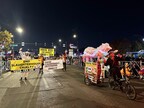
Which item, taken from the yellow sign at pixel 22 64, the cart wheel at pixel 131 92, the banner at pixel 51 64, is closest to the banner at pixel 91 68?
the cart wheel at pixel 131 92

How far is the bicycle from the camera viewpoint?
336 inches

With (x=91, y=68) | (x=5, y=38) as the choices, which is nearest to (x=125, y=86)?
(x=91, y=68)

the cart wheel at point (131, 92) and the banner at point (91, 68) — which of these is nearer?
the cart wheel at point (131, 92)

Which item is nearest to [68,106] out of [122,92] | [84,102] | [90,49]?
[84,102]

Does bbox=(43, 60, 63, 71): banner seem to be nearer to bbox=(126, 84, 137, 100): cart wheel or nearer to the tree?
bbox=(126, 84, 137, 100): cart wheel

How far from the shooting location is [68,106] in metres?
7.51

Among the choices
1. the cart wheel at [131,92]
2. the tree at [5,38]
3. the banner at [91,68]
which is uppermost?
the tree at [5,38]

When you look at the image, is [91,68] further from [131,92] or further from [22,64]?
[22,64]

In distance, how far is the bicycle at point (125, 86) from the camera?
8536 mm

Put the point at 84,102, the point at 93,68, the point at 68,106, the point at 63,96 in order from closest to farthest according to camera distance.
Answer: the point at 68,106 → the point at 84,102 → the point at 63,96 → the point at 93,68

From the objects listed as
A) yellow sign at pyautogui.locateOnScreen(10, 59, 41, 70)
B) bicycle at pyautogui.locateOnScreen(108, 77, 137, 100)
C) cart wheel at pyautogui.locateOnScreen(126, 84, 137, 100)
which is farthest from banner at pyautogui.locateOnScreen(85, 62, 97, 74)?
yellow sign at pyautogui.locateOnScreen(10, 59, 41, 70)

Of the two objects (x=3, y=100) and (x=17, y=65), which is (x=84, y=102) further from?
(x=17, y=65)

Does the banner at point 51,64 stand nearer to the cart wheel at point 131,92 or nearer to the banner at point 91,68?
the banner at point 91,68

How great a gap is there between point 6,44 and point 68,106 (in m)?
33.5
